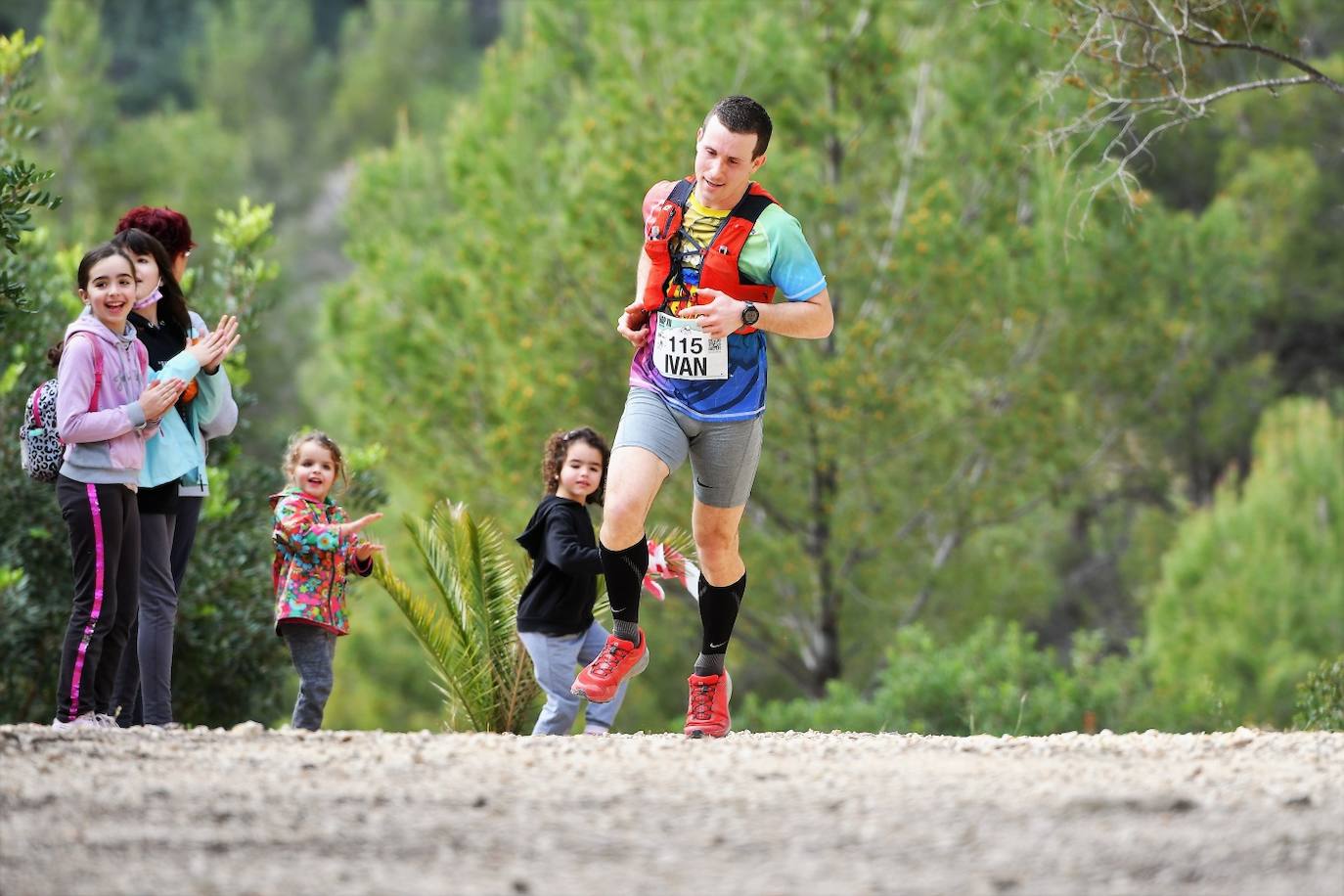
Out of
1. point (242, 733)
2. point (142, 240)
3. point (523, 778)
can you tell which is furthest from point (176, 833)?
point (142, 240)

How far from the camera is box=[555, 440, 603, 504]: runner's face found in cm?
643

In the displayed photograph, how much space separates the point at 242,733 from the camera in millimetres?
4770

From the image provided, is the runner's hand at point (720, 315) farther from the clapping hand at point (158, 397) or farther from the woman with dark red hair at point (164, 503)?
the woman with dark red hair at point (164, 503)

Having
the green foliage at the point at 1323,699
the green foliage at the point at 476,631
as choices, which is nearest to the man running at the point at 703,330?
the green foliage at the point at 476,631

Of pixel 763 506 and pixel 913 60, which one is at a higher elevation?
pixel 913 60

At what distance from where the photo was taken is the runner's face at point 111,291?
5.37 meters

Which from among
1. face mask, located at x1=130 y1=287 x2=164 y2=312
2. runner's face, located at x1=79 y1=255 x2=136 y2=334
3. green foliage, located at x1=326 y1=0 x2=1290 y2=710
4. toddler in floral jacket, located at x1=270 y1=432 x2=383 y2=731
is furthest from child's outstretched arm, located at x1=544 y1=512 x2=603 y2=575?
green foliage, located at x1=326 y1=0 x2=1290 y2=710

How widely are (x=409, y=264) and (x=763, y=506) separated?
17.5ft

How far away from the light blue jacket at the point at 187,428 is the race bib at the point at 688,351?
1.64 m

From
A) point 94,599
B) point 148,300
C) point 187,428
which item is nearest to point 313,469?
point 187,428

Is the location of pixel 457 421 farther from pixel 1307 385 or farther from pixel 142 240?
pixel 1307 385

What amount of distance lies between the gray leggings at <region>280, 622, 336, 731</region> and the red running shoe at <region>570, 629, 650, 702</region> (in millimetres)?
1211

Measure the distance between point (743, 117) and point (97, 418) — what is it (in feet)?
7.43

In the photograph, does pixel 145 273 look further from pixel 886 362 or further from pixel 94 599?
pixel 886 362
